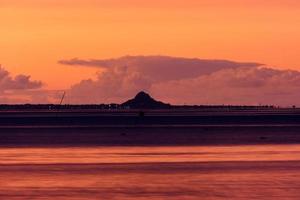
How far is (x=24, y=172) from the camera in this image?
35.0m

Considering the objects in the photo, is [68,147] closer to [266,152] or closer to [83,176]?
[266,152]

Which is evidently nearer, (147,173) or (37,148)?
(147,173)

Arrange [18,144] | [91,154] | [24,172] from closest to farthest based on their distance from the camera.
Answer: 1. [24,172]
2. [91,154]
3. [18,144]

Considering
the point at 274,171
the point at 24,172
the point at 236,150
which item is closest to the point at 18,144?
the point at 236,150

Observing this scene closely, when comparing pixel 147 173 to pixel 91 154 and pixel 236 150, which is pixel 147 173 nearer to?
pixel 91 154

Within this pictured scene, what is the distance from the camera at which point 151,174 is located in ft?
109

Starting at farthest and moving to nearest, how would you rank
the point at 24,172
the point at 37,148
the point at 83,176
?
the point at 37,148
the point at 24,172
the point at 83,176

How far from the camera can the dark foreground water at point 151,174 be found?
1068 inches

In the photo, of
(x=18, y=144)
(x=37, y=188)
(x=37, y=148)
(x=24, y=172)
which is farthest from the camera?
(x=18, y=144)

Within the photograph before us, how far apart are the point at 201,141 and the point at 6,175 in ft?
95.1

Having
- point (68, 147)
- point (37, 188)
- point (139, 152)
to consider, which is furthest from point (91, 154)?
point (37, 188)

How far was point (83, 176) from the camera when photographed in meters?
32.8

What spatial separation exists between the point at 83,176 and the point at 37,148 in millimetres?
21147

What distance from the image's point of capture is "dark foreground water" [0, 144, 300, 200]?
2712 cm
